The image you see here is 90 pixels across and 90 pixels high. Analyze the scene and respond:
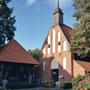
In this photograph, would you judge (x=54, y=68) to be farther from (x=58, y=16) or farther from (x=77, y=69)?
(x=58, y=16)

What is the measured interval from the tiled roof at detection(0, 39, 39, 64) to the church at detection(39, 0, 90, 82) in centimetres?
575

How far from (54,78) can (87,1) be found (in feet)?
56.3

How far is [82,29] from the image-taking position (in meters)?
19.2

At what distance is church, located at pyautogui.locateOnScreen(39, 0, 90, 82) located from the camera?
84.4ft

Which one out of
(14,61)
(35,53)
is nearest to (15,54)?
(14,61)

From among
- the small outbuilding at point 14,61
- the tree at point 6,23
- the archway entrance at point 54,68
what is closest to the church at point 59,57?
the archway entrance at point 54,68

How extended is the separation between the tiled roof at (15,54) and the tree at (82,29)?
8.07 meters

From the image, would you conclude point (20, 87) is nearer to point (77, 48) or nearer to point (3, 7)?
point (77, 48)

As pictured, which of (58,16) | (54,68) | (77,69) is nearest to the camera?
(77,69)

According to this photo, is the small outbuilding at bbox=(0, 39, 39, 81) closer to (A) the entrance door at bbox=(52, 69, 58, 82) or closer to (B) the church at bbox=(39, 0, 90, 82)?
(B) the church at bbox=(39, 0, 90, 82)

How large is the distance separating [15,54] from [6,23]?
786 centimetres

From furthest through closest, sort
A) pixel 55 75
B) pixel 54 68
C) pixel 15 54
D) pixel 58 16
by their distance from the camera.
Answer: pixel 55 75
pixel 58 16
pixel 54 68
pixel 15 54

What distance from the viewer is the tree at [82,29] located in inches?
726

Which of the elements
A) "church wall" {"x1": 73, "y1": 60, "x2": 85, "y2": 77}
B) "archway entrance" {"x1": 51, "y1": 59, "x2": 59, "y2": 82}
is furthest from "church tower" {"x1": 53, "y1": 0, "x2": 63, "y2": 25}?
"church wall" {"x1": 73, "y1": 60, "x2": 85, "y2": 77}
